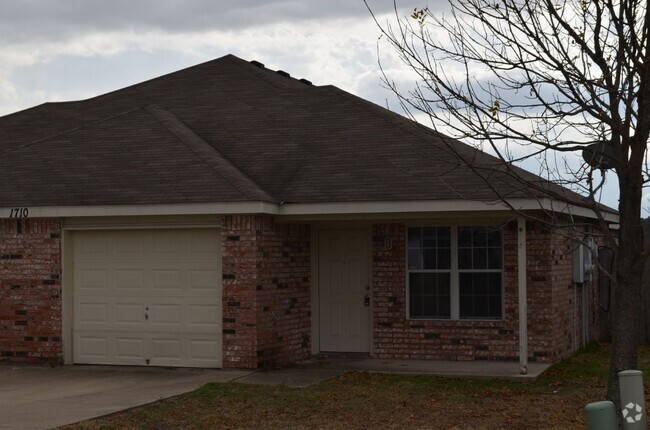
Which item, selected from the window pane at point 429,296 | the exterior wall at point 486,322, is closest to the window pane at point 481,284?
the exterior wall at point 486,322

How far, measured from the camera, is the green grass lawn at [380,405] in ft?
34.2

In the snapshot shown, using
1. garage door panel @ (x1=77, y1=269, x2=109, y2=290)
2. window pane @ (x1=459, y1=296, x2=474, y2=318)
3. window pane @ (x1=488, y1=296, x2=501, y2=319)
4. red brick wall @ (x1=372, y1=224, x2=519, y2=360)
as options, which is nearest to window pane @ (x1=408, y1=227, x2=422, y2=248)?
red brick wall @ (x1=372, y1=224, x2=519, y2=360)

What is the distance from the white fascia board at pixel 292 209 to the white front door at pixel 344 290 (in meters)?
1.39

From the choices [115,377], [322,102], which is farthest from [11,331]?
[322,102]

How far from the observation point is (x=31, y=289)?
15.3 m

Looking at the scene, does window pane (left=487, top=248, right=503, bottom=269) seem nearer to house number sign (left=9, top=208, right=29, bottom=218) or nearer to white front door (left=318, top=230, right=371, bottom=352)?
white front door (left=318, top=230, right=371, bottom=352)

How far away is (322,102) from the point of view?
1822cm

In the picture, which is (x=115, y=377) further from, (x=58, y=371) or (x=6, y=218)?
(x=6, y=218)

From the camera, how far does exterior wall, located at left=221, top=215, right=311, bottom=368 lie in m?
14.3

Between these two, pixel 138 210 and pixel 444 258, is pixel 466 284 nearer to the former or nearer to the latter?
pixel 444 258

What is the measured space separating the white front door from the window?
2.73ft

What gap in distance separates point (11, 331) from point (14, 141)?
15.4 ft

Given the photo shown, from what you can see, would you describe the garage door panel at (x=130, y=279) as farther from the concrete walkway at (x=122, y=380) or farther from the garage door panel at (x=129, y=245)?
the concrete walkway at (x=122, y=380)

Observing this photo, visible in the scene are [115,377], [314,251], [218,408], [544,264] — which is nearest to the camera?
[218,408]
